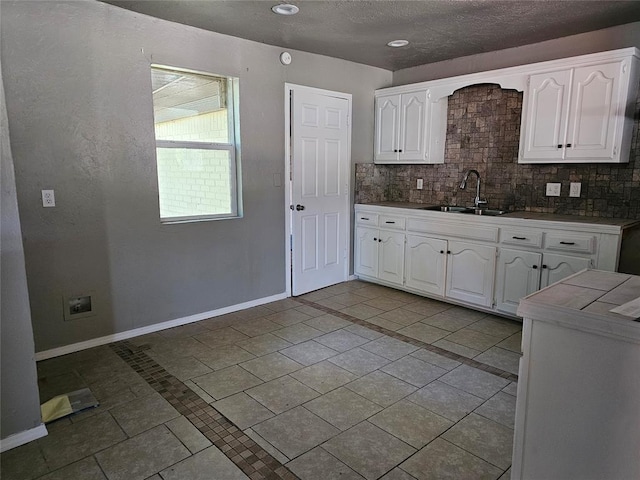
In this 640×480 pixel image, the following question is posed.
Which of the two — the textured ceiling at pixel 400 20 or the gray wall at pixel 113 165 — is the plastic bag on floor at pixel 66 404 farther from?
the textured ceiling at pixel 400 20

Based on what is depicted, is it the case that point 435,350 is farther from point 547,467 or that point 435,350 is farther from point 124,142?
point 124,142

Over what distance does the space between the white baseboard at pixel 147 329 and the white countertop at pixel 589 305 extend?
114 inches

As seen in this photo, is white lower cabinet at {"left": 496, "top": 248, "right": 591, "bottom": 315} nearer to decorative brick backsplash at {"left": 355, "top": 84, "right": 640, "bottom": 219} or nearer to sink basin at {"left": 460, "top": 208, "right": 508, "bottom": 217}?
sink basin at {"left": 460, "top": 208, "right": 508, "bottom": 217}

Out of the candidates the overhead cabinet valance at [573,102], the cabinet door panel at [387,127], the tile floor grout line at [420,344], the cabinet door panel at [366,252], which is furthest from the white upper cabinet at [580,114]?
the tile floor grout line at [420,344]

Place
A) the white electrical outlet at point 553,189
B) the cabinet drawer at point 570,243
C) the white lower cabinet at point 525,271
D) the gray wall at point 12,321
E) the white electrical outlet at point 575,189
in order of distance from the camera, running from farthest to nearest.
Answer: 1. the white electrical outlet at point 553,189
2. the white electrical outlet at point 575,189
3. the white lower cabinet at point 525,271
4. the cabinet drawer at point 570,243
5. the gray wall at point 12,321

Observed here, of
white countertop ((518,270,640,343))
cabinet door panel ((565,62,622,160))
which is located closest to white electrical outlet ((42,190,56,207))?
white countertop ((518,270,640,343))

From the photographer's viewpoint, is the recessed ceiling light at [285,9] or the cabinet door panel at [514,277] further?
the cabinet door panel at [514,277]

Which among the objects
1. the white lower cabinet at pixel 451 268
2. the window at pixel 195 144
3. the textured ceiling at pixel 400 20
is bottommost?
the white lower cabinet at pixel 451 268

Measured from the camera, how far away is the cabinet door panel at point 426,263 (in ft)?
13.4

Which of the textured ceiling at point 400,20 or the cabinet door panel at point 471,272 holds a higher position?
the textured ceiling at point 400,20

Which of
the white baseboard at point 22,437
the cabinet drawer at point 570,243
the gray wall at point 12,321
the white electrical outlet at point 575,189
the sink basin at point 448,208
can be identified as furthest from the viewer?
the sink basin at point 448,208

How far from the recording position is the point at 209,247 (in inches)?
145

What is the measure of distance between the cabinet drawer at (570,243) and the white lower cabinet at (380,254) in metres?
1.43

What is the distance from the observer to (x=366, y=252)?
4.79m
